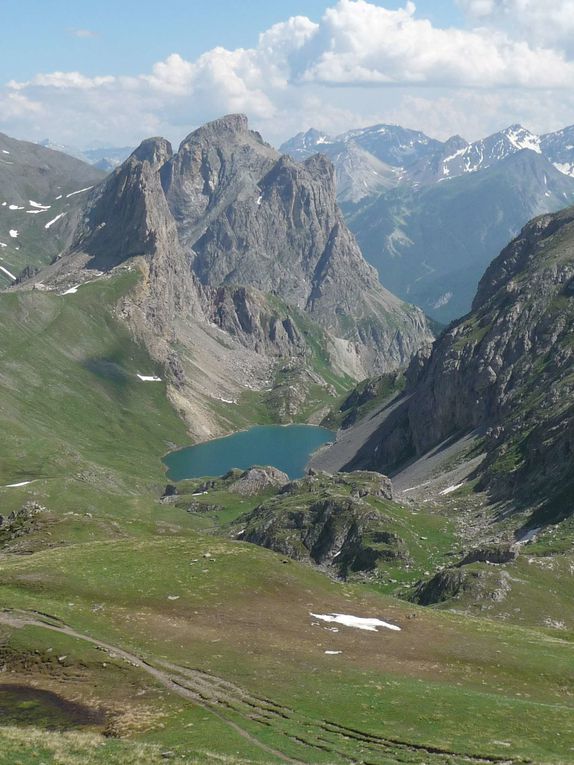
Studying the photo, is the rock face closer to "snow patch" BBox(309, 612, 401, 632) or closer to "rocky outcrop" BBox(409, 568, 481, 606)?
"rocky outcrop" BBox(409, 568, 481, 606)

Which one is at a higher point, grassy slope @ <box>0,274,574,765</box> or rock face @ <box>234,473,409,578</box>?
grassy slope @ <box>0,274,574,765</box>

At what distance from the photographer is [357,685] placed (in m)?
54.9

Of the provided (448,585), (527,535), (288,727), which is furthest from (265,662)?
(527,535)

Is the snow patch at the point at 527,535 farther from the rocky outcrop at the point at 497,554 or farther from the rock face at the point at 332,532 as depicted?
the rocky outcrop at the point at 497,554

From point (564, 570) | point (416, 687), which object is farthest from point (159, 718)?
point (564, 570)

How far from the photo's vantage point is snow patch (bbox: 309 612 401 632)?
68.1 meters

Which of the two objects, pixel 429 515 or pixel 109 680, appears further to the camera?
pixel 429 515

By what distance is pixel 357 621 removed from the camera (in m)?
69.2

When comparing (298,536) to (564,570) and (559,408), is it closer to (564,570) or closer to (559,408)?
(564,570)

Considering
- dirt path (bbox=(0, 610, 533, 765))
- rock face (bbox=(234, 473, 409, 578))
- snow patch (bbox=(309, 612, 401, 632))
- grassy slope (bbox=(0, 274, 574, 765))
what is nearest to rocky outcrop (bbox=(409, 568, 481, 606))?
rock face (bbox=(234, 473, 409, 578))

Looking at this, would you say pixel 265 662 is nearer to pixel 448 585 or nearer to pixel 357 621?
pixel 357 621

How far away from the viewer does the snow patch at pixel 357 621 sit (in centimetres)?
6812

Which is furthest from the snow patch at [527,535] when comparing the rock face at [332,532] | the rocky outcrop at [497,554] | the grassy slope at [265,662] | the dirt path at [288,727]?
the dirt path at [288,727]

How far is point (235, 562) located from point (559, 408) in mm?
133214
